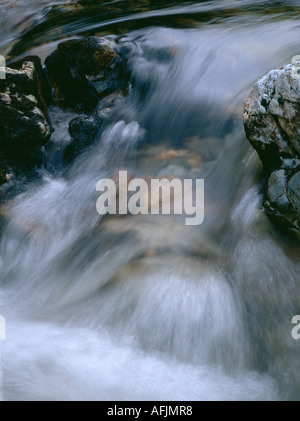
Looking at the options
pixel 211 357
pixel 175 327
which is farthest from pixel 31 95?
pixel 211 357

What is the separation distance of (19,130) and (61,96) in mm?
994

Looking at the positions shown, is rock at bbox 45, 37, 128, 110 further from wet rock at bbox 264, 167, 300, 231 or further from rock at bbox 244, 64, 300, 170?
wet rock at bbox 264, 167, 300, 231

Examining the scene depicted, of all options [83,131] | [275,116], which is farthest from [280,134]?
[83,131]

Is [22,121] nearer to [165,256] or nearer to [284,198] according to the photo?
[165,256]

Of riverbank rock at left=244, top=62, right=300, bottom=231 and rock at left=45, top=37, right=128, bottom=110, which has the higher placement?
rock at left=45, top=37, right=128, bottom=110

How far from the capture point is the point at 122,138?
4.57 m

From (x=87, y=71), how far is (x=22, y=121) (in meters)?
1.12

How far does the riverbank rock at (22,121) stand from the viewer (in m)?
4.29

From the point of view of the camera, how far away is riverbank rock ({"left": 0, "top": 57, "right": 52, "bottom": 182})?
4.29m

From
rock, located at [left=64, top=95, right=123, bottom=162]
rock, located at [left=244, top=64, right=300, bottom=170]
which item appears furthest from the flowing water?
rock, located at [left=244, top=64, right=300, bottom=170]

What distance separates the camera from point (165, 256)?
3203 millimetres

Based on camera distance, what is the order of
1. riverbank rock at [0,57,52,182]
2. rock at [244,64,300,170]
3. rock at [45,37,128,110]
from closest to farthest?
1. rock at [244,64,300,170]
2. riverbank rock at [0,57,52,182]
3. rock at [45,37,128,110]

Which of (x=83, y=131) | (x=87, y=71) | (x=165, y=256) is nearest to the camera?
(x=165, y=256)

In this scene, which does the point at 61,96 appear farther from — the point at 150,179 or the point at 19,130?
the point at 150,179
